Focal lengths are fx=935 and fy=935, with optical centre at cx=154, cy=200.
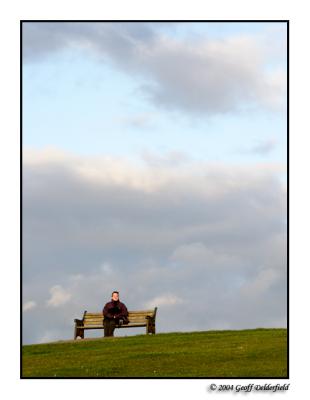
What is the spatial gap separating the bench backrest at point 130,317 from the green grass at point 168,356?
302 centimetres

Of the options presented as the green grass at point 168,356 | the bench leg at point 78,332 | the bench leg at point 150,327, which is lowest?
the green grass at point 168,356

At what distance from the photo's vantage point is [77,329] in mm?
31719

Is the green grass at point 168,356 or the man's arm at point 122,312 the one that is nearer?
the green grass at point 168,356

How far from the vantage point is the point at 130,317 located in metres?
31.7

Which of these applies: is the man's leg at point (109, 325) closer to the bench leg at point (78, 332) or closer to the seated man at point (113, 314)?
the seated man at point (113, 314)

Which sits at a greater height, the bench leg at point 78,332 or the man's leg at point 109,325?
the man's leg at point 109,325

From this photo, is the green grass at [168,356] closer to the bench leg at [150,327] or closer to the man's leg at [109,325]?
the man's leg at [109,325]

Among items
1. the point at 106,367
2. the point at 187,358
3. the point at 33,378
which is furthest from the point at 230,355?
the point at 33,378

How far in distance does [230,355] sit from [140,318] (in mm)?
8276

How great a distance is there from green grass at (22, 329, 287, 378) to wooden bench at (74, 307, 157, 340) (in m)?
2.87

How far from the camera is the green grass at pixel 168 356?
2200 centimetres

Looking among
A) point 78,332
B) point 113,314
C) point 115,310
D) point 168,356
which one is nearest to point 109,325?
point 113,314

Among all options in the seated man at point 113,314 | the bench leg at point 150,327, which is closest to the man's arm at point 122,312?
the seated man at point 113,314
